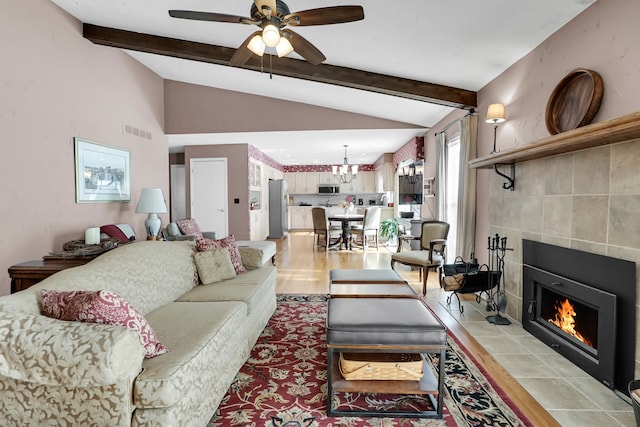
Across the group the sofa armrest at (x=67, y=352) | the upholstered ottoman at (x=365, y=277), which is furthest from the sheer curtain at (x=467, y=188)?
the sofa armrest at (x=67, y=352)

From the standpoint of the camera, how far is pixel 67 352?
1.19m

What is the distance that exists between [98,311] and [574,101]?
10.3 ft

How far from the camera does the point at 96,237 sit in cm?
340

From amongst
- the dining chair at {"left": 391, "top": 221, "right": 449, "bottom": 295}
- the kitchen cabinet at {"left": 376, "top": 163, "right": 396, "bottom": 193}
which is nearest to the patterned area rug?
the dining chair at {"left": 391, "top": 221, "right": 449, "bottom": 295}

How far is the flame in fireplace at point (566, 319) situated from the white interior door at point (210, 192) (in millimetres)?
5958

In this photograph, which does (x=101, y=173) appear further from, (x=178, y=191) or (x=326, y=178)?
(x=326, y=178)

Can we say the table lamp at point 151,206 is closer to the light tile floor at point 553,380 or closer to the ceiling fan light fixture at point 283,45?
the ceiling fan light fixture at point 283,45

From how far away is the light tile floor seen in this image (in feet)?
5.52

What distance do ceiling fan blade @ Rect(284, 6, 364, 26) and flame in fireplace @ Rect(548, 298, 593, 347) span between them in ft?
8.26

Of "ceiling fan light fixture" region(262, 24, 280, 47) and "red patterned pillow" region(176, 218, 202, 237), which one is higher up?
"ceiling fan light fixture" region(262, 24, 280, 47)

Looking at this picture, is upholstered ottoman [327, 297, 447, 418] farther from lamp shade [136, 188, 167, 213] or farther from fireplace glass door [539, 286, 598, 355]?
lamp shade [136, 188, 167, 213]

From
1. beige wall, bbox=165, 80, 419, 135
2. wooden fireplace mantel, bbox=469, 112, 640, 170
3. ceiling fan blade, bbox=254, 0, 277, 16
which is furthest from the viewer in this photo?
beige wall, bbox=165, 80, 419, 135

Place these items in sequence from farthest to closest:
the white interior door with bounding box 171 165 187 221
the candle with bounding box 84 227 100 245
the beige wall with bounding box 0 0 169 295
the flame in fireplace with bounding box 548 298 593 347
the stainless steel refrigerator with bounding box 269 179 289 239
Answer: the stainless steel refrigerator with bounding box 269 179 289 239
the white interior door with bounding box 171 165 187 221
the candle with bounding box 84 227 100 245
the beige wall with bounding box 0 0 169 295
the flame in fireplace with bounding box 548 298 593 347

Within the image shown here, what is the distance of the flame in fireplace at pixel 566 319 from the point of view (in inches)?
88.7
